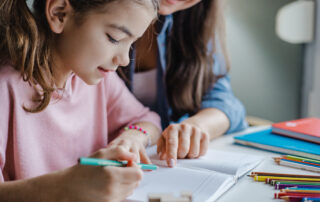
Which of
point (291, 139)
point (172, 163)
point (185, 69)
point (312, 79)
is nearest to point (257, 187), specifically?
→ point (172, 163)

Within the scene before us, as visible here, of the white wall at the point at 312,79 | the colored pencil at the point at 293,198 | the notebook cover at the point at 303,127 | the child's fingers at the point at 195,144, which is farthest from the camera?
the white wall at the point at 312,79

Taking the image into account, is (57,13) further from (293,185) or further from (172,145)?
(293,185)

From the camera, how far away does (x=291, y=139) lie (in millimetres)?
995

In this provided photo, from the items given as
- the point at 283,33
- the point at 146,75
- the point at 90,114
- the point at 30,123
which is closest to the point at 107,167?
the point at 30,123

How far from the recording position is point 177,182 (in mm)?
724

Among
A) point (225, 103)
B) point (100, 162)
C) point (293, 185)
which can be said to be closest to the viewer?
point (100, 162)

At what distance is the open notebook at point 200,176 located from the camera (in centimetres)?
68

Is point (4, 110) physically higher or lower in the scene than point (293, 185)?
higher

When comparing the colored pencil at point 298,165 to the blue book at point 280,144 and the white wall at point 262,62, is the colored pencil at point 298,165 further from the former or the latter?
the white wall at point 262,62

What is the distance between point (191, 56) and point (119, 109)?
1.09ft

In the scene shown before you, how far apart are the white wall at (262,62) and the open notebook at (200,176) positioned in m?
1.26

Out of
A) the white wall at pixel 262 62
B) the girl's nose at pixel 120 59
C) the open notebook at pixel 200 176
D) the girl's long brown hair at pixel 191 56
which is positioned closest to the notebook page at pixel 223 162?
the open notebook at pixel 200 176

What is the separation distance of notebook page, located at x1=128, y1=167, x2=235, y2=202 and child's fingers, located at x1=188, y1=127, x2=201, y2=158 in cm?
8

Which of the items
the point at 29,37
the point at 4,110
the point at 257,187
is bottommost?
the point at 257,187
